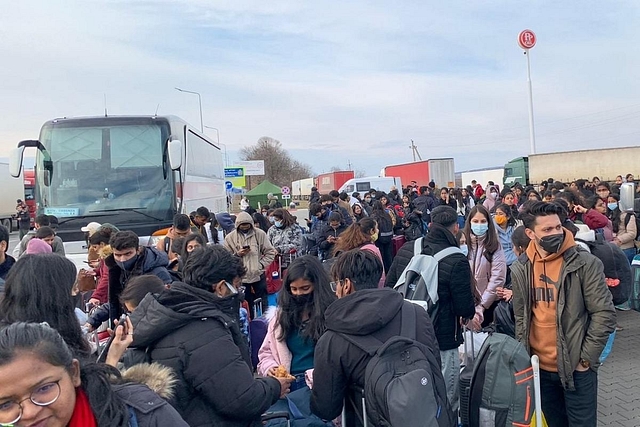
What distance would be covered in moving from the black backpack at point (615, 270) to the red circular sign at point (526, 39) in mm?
38084

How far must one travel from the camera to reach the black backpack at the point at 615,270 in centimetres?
444

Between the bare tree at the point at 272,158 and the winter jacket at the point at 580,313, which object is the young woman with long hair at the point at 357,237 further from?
the bare tree at the point at 272,158

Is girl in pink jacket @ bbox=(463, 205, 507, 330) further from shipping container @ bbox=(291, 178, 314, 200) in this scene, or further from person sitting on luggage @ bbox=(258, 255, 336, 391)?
shipping container @ bbox=(291, 178, 314, 200)

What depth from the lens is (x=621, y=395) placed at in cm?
532

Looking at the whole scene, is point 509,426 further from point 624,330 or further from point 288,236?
point 288,236

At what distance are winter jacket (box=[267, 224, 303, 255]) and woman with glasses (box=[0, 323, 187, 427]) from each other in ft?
24.7

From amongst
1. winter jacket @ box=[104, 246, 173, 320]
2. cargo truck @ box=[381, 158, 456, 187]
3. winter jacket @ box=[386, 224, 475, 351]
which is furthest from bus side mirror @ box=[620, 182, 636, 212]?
cargo truck @ box=[381, 158, 456, 187]

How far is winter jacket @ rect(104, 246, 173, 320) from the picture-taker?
15.9 feet

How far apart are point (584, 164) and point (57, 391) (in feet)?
119

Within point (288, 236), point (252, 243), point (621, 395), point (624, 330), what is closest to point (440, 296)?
point (621, 395)

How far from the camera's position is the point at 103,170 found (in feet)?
32.1

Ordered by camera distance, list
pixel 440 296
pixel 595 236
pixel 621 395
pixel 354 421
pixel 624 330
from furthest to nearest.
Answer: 1. pixel 624 330
2. pixel 621 395
3. pixel 595 236
4. pixel 440 296
5. pixel 354 421

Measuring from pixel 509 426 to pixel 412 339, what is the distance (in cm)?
114

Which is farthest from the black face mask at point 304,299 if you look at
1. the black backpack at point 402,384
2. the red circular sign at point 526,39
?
the red circular sign at point 526,39
